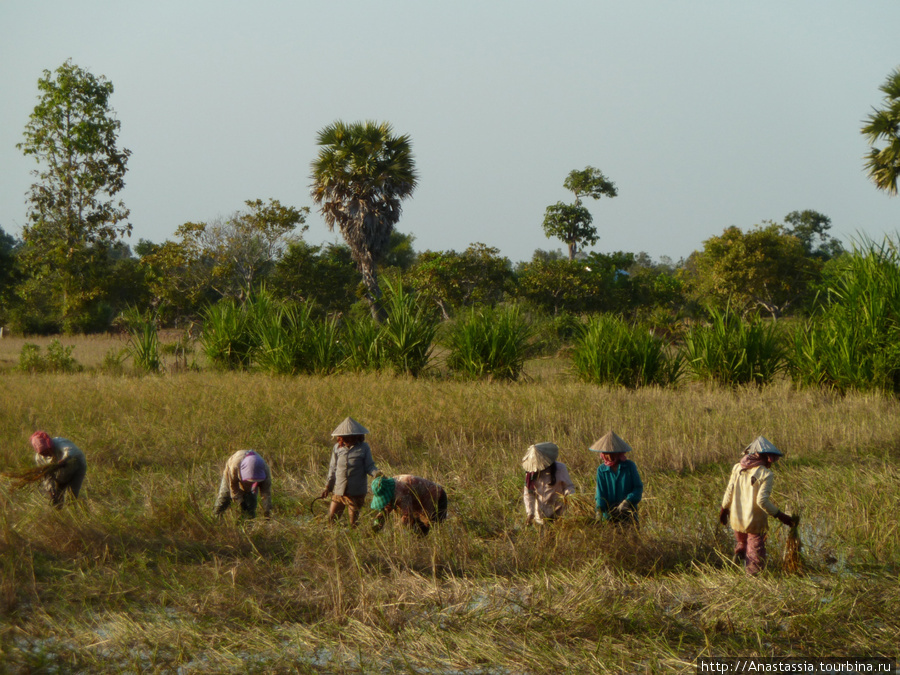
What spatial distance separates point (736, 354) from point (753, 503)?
11325mm

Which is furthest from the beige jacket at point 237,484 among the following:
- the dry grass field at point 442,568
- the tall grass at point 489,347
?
the tall grass at point 489,347

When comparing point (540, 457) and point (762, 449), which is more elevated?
point (762, 449)

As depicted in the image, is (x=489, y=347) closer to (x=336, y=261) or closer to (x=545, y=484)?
(x=545, y=484)

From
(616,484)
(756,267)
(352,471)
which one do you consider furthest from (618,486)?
(756,267)

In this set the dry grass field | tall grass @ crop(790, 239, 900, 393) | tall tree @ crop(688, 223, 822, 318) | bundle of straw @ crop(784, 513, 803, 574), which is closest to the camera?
the dry grass field

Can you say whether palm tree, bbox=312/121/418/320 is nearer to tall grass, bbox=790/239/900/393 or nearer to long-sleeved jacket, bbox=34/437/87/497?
tall grass, bbox=790/239/900/393

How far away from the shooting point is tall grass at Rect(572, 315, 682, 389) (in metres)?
16.6

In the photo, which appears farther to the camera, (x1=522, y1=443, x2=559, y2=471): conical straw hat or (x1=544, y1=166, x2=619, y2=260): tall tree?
(x1=544, y1=166, x2=619, y2=260): tall tree

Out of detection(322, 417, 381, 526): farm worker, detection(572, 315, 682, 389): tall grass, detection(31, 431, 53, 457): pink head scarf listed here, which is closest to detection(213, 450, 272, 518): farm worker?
detection(322, 417, 381, 526): farm worker

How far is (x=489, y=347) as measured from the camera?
17.6 metres

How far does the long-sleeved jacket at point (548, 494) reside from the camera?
6.18 meters

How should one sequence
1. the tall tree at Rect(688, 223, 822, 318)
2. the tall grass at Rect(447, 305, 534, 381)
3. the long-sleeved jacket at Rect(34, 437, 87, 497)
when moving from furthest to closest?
1. the tall tree at Rect(688, 223, 822, 318)
2. the tall grass at Rect(447, 305, 534, 381)
3. the long-sleeved jacket at Rect(34, 437, 87, 497)

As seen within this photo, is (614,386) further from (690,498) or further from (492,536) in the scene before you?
(492,536)

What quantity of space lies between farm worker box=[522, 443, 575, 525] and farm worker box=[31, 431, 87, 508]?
150 inches
